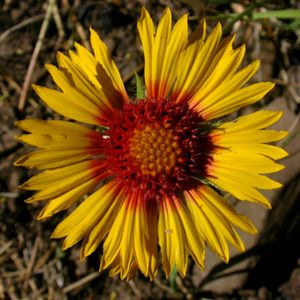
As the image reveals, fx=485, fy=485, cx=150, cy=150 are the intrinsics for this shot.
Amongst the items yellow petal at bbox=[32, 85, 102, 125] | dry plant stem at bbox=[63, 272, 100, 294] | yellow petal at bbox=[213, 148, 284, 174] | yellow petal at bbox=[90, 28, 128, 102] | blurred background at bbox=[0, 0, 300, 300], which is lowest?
dry plant stem at bbox=[63, 272, 100, 294]

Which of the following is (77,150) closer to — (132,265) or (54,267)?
(132,265)

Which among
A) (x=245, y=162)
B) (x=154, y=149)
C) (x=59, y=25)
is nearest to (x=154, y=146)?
(x=154, y=149)

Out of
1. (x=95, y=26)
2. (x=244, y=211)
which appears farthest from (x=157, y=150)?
(x=95, y=26)

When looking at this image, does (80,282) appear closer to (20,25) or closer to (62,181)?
(62,181)

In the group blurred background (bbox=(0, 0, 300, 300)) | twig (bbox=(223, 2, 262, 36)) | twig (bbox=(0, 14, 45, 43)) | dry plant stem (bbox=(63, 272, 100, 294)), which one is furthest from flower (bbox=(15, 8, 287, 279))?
twig (bbox=(0, 14, 45, 43))

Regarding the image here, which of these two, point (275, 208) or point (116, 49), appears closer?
point (275, 208)

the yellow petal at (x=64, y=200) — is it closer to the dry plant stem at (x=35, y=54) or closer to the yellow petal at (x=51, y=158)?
the yellow petal at (x=51, y=158)

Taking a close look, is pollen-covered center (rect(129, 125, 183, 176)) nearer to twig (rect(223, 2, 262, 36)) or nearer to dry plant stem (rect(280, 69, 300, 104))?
twig (rect(223, 2, 262, 36))
